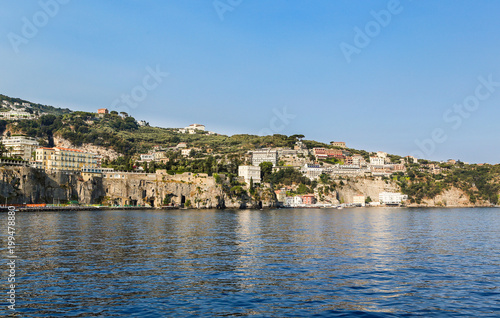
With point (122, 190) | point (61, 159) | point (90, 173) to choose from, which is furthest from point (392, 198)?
point (61, 159)

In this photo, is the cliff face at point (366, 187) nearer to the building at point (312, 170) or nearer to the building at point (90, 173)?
the building at point (312, 170)

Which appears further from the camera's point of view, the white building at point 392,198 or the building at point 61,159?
the white building at point 392,198

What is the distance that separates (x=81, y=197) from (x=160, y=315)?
106704mm

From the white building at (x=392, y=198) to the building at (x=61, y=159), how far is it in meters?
114

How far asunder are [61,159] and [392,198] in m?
126

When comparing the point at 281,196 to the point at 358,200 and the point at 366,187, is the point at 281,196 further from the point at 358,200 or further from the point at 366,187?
the point at 366,187

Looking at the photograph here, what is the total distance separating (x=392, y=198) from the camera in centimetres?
17662

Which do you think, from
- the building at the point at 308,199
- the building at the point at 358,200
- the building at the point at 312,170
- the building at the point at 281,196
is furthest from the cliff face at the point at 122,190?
the building at the point at 358,200

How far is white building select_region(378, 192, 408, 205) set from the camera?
17550 cm

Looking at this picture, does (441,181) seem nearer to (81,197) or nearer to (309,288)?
(81,197)

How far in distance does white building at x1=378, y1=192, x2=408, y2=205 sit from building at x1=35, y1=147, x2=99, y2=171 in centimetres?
11400

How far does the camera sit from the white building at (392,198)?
175500 mm

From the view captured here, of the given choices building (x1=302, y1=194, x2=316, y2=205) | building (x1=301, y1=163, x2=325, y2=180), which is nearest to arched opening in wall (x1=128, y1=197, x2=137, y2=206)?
building (x1=302, y1=194, x2=316, y2=205)

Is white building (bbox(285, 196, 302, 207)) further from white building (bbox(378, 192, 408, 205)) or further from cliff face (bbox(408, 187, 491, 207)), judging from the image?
cliff face (bbox(408, 187, 491, 207))
